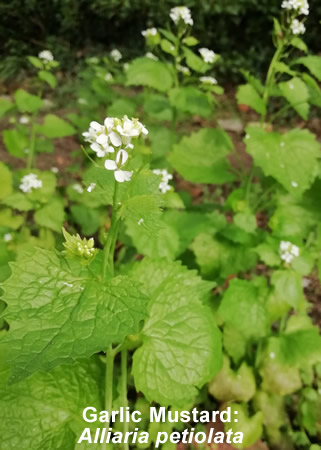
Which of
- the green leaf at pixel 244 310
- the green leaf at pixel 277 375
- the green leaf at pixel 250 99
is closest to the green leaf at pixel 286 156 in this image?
the green leaf at pixel 250 99

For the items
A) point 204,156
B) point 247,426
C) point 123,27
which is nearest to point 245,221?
point 204,156

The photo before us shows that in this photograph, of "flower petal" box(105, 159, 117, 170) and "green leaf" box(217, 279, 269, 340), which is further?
"green leaf" box(217, 279, 269, 340)

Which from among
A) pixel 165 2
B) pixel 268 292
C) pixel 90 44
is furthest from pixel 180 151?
pixel 90 44

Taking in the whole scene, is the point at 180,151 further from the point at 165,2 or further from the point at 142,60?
the point at 165,2

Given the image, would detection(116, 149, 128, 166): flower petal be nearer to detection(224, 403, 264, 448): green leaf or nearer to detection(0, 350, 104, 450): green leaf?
detection(0, 350, 104, 450): green leaf

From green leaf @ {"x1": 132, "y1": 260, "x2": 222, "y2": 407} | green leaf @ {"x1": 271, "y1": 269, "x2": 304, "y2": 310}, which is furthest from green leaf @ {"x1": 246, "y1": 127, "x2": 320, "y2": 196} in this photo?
green leaf @ {"x1": 132, "y1": 260, "x2": 222, "y2": 407}

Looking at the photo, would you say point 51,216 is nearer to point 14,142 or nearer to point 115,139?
point 14,142
